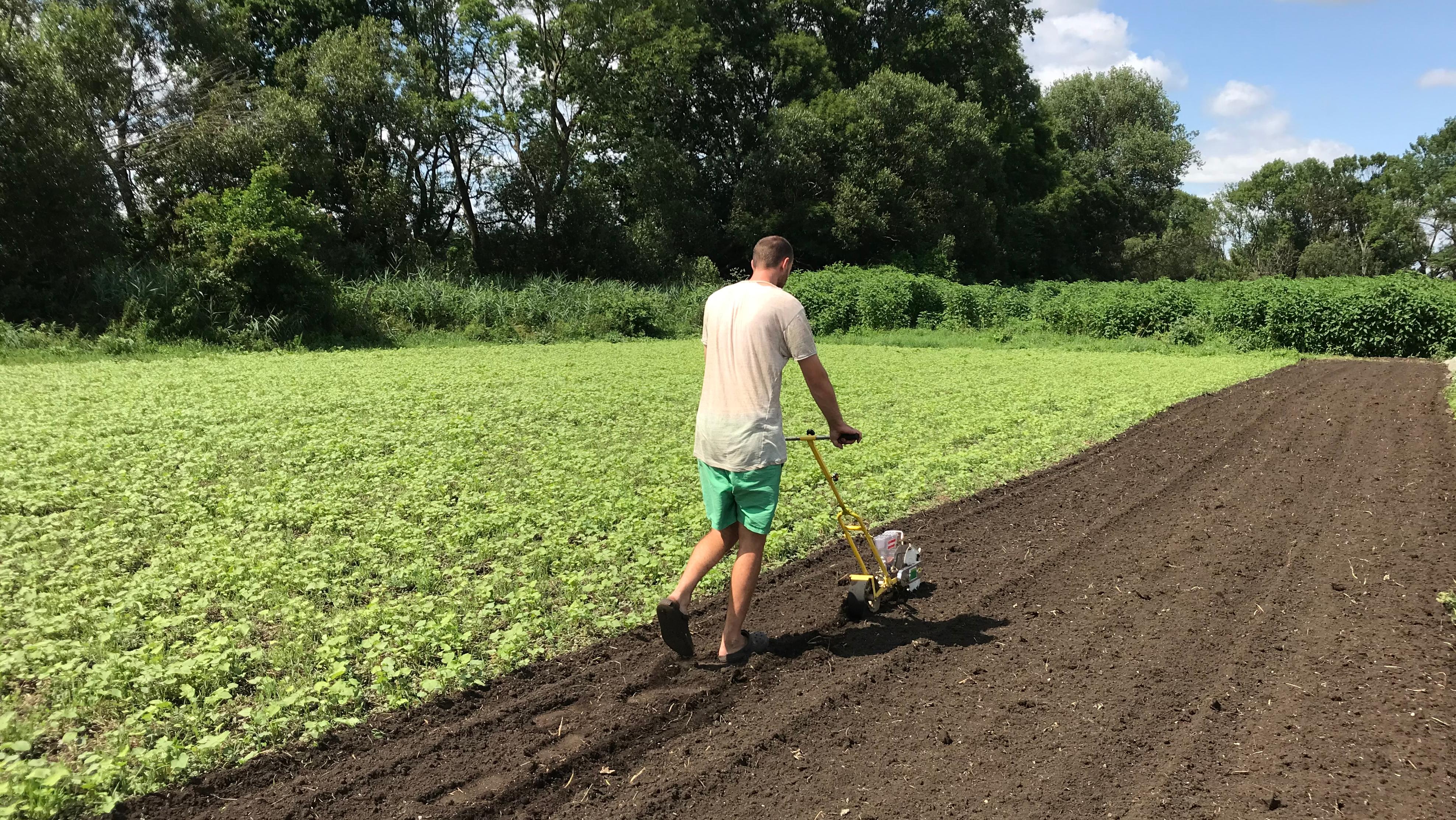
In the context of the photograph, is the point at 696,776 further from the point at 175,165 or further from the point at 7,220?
the point at 175,165

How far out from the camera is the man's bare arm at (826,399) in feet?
13.4

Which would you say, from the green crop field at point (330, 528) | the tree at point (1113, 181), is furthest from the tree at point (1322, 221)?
the green crop field at point (330, 528)

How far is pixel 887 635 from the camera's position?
467 cm

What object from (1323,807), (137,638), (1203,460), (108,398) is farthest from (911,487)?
(108,398)

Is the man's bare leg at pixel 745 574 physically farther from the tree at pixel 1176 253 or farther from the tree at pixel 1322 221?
the tree at pixel 1322 221

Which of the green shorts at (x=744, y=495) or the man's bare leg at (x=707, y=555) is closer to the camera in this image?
the green shorts at (x=744, y=495)

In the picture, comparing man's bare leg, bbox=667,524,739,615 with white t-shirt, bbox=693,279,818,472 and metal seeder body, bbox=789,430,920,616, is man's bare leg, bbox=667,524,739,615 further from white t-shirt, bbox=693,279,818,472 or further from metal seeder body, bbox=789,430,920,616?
metal seeder body, bbox=789,430,920,616

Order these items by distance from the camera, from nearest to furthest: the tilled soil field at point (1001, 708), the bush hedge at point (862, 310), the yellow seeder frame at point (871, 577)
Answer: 1. the tilled soil field at point (1001, 708)
2. the yellow seeder frame at point (871, 577)
3. the bush hedge at point (862, 310)

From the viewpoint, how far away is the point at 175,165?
24.4 m

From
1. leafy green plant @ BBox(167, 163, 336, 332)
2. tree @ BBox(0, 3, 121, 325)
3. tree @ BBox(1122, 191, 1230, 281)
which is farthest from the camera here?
tree @ BBox(1122, 191, 1230, 281)

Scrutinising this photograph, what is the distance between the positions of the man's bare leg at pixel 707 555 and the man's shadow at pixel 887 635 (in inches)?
21.7

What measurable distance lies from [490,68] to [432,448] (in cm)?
3018

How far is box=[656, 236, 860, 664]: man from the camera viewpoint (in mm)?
4023

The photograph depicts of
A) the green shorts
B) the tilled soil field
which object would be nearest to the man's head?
the green shorts
